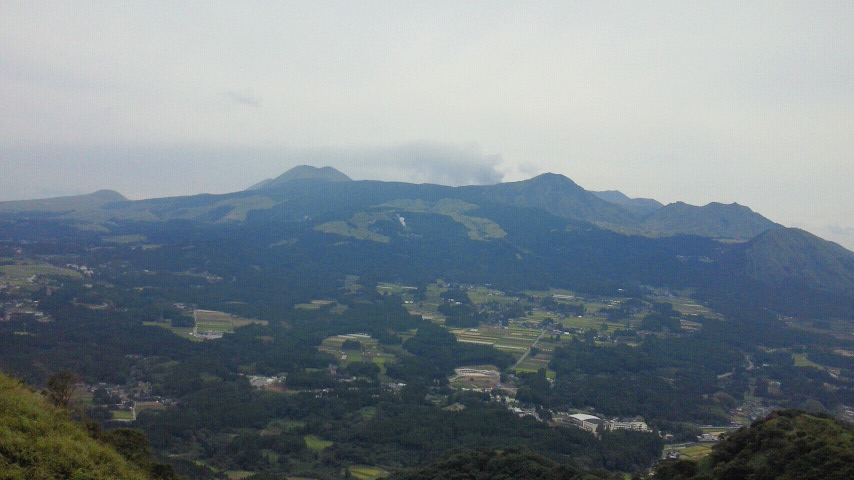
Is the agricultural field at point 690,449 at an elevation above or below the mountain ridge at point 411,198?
below

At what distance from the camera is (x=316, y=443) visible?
37.6 m

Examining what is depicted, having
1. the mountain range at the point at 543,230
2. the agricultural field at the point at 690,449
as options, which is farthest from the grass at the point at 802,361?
the agricultural field at the point at 690,449

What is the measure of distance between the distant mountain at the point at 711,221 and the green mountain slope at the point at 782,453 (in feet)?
477

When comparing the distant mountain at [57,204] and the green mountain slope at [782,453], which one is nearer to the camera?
Result: the green mountain slope at [782,453]

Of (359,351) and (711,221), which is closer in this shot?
(359,351)

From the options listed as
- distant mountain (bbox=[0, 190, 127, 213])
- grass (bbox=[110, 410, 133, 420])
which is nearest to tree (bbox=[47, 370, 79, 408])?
grass (bbox=[110, 410, 133, 420])

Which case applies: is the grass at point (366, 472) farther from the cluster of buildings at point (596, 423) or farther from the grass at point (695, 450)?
the grass at point (695, 450)

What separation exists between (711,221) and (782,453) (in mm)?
162704

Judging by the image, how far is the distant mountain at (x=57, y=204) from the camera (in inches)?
6191

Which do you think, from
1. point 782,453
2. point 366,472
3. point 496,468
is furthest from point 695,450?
point 366,472

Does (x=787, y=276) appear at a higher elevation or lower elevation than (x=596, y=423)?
higher

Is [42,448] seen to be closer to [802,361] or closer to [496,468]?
[496,468]

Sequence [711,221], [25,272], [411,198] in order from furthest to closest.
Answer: [411,198] < [711,221] < [25,272]

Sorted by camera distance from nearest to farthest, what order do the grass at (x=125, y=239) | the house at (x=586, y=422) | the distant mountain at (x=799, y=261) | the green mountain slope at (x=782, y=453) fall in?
the green mountain slope at (x=782, y=453) → the house at (x=586, y=422) → the distant mountain at (x=799, y=261) → the grass at (x=125, y=239)
